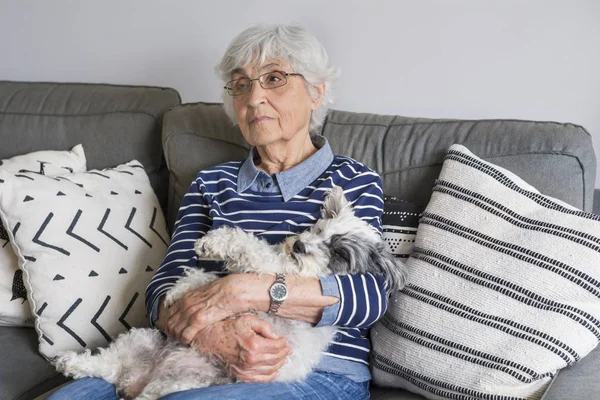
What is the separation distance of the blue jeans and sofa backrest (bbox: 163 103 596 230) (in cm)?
64

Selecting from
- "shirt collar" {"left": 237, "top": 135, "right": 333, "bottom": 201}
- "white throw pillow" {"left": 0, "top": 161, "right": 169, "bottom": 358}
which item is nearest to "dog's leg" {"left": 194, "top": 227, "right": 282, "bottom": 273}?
"shirt collar" {"left": 237, "top": 135, "right": 333, "bottom": 201}

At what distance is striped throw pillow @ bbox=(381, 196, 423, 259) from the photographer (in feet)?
6.17

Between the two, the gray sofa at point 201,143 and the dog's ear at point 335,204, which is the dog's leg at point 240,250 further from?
the gray sofa at point 201,143

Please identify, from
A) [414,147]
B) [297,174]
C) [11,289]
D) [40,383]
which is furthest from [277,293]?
[11,289]

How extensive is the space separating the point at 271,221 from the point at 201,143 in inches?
23.8

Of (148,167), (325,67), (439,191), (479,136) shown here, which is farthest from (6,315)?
(479,136)

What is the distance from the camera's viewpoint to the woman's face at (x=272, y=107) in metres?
1.93

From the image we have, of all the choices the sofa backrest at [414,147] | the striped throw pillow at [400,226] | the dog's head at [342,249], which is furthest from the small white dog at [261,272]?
the sofa backrest at [414,147]

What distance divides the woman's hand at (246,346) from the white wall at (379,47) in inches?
47.1

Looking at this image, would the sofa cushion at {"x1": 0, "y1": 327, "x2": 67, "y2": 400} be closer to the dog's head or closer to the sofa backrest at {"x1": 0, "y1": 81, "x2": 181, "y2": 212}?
the sofa backrest at {"x1": 0, "y1": 81, "x2": 181, "y2": 212}

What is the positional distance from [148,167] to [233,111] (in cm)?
54

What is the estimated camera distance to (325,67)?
2008mm

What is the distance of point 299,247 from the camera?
65.7 inches

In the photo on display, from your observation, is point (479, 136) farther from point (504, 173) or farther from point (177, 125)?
point (177, 125)
